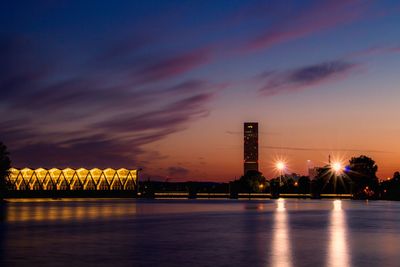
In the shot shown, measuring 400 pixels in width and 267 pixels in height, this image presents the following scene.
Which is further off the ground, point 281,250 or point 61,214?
point 61,214

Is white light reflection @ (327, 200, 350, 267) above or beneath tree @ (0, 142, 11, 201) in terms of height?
beneath

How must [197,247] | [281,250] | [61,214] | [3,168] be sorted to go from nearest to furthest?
[281,250], [197,247], [61,214], [3,168]

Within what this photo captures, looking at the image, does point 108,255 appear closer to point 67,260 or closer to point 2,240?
point 67,260

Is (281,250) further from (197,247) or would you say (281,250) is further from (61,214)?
(61,214)

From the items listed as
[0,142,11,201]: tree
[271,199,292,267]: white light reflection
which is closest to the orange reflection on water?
[271,199,292,267]: white light reflection

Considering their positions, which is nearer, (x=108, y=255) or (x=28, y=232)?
(x=108, y=255)

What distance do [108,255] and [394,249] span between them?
1164cm

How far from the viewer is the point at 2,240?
1097 inches

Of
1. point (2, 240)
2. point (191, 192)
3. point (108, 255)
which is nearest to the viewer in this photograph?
point (108, 255)

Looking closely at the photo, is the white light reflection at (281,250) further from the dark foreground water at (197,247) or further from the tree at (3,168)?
the tree at (3,168)

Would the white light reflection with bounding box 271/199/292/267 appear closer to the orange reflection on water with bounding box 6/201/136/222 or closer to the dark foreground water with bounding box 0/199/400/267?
the dark foreground water with bounding box 0/199/400/267

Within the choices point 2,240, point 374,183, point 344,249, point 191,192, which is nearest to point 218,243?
point 344,249

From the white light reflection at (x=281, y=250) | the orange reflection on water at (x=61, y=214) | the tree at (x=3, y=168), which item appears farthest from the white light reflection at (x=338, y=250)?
the tree at (x=3, y=168)

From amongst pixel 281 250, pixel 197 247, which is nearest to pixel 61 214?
pixel 197 247
